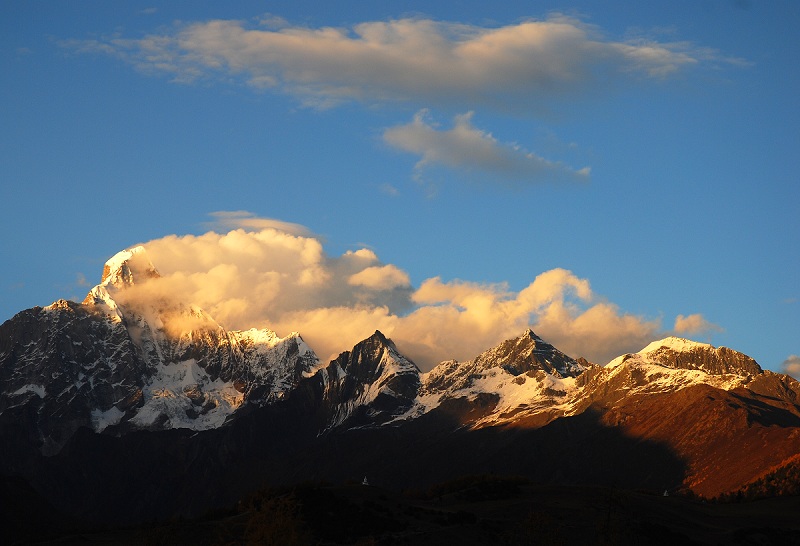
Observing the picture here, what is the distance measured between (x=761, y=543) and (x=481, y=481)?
4800cm

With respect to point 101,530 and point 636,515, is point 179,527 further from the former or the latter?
point 636,515

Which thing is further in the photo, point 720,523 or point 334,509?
point 720,523

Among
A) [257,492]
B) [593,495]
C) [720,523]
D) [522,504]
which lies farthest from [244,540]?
[720,523]

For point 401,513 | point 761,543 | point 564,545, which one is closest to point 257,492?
point 401,513

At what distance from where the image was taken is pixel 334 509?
161250 mm

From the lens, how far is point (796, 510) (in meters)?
194

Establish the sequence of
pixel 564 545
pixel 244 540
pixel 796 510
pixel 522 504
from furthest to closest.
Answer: pixel 796 510 → pixel 522 504 → pixel 564 545 → pixel 244 540

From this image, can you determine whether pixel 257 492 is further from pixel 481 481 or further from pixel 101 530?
pixel 481 481

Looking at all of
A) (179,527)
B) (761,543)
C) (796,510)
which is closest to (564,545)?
(761,543)

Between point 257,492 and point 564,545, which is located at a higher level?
point 257,492

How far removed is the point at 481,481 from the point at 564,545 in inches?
2011

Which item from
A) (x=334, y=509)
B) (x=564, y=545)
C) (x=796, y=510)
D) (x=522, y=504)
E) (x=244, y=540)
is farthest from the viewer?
(x=796, y=510)

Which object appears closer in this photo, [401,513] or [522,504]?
[401,513]

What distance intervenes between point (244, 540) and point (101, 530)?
191 feet
